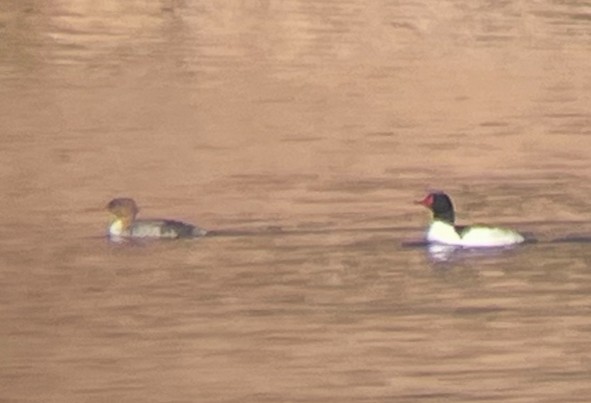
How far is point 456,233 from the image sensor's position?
694cm

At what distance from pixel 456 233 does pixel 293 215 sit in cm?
58

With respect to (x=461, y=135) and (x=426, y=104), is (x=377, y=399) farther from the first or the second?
(x=426, y=104)

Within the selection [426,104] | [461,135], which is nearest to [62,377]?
[461,135]

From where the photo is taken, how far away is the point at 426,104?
992 centimetres

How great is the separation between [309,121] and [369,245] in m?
2.60

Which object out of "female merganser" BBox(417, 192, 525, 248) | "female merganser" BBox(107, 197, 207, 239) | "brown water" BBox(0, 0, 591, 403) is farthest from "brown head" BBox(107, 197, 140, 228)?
"female merganser" BBox(417, 192, 525, 248)

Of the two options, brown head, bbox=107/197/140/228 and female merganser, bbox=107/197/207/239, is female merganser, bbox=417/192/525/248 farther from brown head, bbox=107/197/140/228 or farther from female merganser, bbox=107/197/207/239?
brown head, bbox=107/197/140/228

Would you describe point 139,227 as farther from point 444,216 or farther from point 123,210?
point 444,216

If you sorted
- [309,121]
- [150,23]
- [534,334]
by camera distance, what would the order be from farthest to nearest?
[150,23] → [309,121] → [534,334]

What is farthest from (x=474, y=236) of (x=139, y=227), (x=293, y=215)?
(x=139, y=227)

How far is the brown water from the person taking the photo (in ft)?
18.8

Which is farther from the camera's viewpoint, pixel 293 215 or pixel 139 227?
pixel 293 215

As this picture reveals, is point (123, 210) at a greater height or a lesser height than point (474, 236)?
greater

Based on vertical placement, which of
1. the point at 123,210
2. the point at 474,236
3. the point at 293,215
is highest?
the point at 293,215
